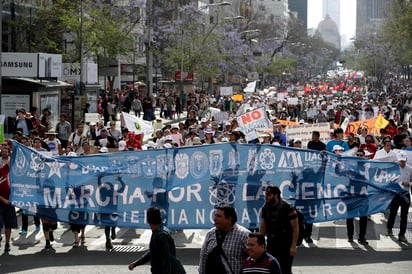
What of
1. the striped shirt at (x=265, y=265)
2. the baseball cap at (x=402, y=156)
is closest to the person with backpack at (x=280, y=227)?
the striped shirt at (x=265, y=265)

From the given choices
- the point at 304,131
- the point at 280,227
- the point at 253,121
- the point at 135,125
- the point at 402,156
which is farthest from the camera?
the point at 253,121

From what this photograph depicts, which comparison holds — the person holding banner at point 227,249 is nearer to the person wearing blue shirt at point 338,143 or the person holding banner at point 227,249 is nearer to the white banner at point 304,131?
the person wearing blue shirt at point 338,143

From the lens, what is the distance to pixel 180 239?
53.8 ft

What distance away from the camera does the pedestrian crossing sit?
1568 cm

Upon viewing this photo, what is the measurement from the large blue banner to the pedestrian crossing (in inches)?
25.6

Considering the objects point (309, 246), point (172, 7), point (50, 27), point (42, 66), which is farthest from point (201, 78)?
point (309, 246)

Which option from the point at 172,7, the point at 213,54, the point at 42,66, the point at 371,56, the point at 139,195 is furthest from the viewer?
the point at 371,56

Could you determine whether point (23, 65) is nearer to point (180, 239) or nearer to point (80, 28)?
point (80, 28)

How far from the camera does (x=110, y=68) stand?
61.0m

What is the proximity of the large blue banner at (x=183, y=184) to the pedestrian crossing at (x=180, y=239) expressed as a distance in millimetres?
A: 651

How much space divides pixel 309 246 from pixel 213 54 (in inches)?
2469

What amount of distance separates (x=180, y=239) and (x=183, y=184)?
1.52m

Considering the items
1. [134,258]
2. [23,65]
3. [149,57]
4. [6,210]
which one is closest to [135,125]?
[6,210]

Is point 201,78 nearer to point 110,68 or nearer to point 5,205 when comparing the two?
point 110,68
